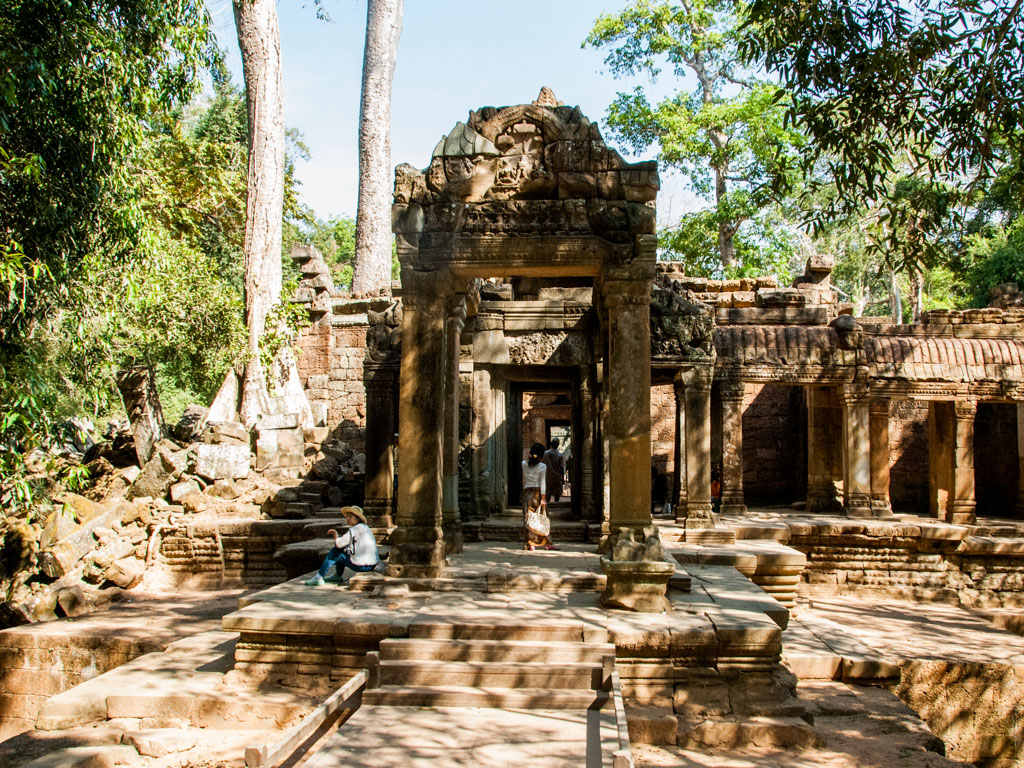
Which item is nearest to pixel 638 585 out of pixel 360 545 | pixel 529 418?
pixel 360 545

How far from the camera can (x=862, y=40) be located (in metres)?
7.18

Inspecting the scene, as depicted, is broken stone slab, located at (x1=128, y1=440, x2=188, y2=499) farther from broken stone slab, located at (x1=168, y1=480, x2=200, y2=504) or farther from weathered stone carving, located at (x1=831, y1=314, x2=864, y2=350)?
weathered stone carving, located at (x1=831, y1=314, x2=864, y2=350)

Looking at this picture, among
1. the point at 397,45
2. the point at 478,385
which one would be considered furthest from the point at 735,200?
the point at 478,385

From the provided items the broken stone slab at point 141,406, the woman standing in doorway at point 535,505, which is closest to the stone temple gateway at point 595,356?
the woman standing in doorway at point 535,505

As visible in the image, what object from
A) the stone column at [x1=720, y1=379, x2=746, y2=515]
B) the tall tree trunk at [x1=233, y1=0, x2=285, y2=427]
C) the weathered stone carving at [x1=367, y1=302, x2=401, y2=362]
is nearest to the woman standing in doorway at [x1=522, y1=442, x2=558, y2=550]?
the weathered stone carving at [x1=367, y1=302, x2=401, y2=362]

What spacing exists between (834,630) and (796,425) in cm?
789

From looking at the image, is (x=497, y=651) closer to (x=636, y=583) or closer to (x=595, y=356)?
(x=636, y=583)

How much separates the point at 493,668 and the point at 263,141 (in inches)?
549

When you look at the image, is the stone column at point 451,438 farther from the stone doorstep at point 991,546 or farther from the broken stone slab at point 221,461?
the stone doorstep at point 991,546

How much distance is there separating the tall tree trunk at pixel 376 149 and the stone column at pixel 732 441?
11.2 metres

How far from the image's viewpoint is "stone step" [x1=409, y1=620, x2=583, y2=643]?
5.61m

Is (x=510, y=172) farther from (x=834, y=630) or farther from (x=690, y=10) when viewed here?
(x=690, y=10)

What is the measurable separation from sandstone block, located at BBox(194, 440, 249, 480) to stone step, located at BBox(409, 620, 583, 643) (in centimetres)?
896

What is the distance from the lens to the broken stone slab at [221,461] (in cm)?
1344
